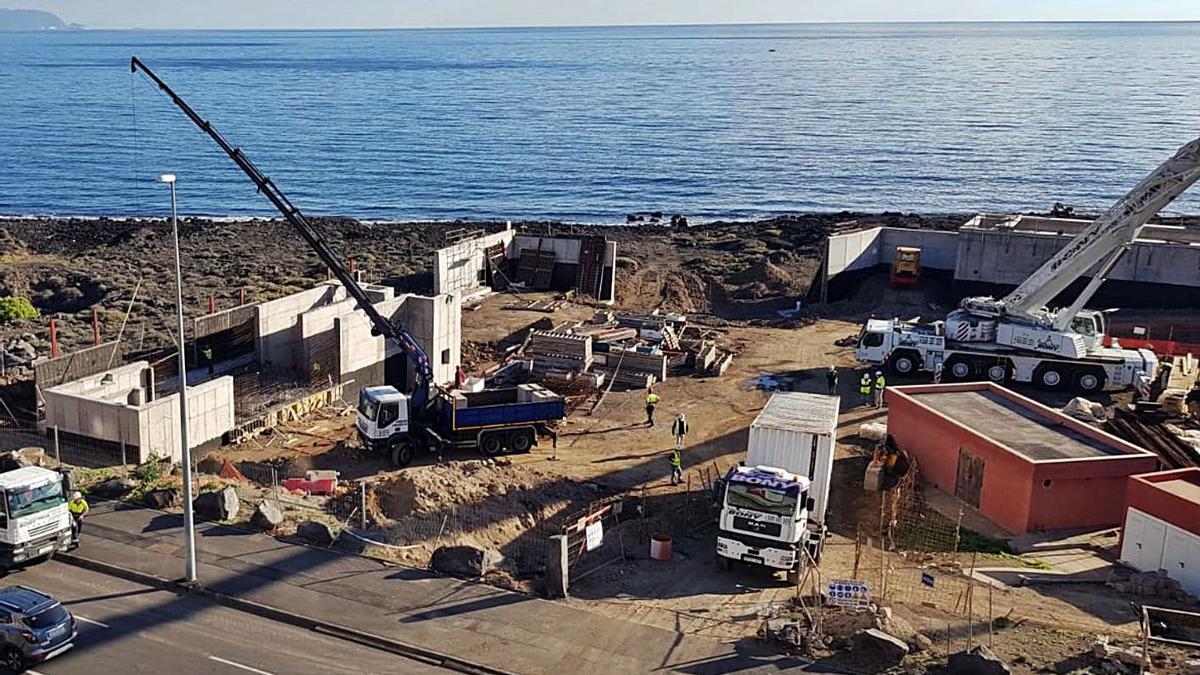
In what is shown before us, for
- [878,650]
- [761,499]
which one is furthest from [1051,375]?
[878,650]

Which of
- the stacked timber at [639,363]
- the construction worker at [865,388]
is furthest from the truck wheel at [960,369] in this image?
the stacked timber at [639,363]

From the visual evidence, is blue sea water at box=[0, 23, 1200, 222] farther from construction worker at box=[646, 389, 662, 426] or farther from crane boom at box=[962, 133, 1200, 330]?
construction worker at box=[646, 389, 662, 426]

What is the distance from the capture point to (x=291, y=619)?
19.2 meters

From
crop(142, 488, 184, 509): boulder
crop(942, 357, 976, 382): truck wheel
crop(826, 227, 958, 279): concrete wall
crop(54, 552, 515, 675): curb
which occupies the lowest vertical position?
crop(54, 552, 515, 675): curb

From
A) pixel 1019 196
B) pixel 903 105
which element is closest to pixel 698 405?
pixel 1019 196

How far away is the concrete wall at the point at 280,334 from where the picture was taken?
3616cm

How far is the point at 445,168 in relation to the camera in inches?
4353

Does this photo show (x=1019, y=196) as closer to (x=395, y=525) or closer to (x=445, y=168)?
(x=445, y=168)

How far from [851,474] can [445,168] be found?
283 feet

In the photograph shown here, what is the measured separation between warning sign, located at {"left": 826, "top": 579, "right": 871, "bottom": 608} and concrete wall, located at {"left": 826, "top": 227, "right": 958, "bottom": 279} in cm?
3301

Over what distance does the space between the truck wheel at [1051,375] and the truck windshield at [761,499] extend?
20233mm

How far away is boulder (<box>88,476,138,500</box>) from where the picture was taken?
2434cm

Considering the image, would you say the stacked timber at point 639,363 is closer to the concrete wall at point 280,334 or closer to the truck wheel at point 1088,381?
the concrete wall at point 280,334

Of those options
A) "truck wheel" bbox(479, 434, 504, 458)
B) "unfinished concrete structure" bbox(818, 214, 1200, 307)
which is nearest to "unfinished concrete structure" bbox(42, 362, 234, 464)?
"truck wheel" bbox(479, 434, 504, 458)
